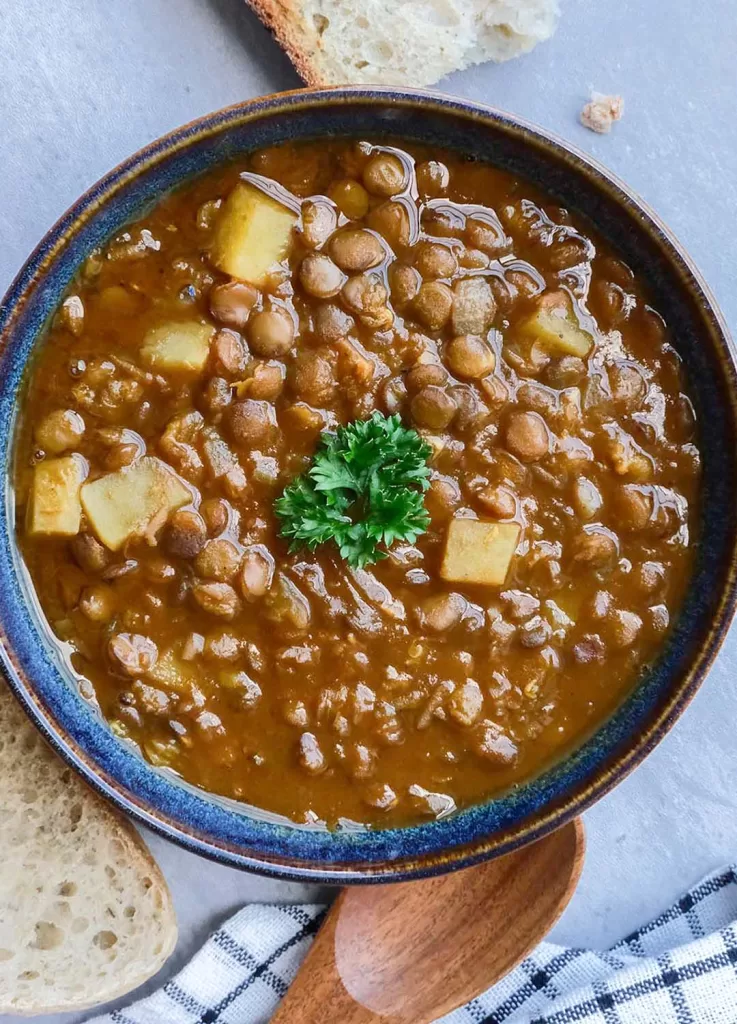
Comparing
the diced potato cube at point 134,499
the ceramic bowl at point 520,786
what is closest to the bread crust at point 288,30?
the ceramic bowl at point 520,786

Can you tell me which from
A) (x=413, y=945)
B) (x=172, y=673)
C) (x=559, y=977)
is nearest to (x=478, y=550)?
(x=172, y=673)

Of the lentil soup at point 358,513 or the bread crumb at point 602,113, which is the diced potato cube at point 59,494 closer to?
the lentil soup at point 358,513

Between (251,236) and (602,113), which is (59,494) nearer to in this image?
(251,236)

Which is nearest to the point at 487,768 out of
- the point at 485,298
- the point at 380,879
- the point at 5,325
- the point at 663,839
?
the point at 380,879

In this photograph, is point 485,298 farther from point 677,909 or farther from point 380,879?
point 677,909

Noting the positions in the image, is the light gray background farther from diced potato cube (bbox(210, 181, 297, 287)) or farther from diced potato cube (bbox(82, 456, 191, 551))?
diced potato cube (bbox(82, 456, 191, 551))

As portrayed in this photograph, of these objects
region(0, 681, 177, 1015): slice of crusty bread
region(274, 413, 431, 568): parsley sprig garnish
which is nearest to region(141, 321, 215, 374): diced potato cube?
region(274, 413, 431, 568): parsley sprig garnish
